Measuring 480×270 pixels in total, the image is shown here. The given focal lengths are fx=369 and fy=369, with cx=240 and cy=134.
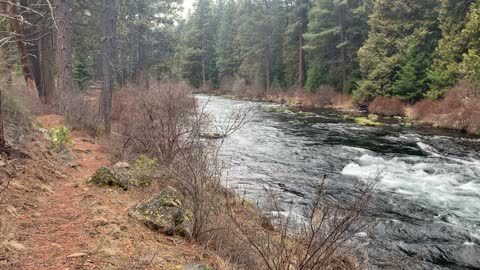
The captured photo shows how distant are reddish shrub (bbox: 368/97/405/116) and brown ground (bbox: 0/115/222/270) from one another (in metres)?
20.8

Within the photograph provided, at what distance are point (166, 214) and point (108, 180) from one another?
1758 millimetres

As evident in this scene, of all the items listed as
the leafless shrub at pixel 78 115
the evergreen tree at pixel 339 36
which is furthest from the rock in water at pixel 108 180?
the evergreen tree at pixel 339 36

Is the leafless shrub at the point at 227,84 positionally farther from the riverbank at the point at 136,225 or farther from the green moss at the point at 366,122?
the riverbank at the point at 136,225

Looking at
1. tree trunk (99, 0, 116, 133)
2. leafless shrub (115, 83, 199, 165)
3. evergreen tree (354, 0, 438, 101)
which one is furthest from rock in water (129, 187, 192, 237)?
evergreen tree (354, 0, 438, 101)

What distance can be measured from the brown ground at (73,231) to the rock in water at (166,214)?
137 mm

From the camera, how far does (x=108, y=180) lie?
611 centimetres

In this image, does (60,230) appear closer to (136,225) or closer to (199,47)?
(136,225)

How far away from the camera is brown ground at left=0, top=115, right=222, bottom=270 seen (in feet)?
11.3

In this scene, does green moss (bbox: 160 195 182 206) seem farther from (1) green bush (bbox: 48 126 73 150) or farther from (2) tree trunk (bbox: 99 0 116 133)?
(2) tree trunk (bbox: 99 0 116 133)

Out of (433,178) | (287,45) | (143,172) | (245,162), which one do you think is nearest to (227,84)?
(287,45)

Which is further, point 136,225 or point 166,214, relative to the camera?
point 166,214

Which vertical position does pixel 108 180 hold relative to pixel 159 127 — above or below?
below

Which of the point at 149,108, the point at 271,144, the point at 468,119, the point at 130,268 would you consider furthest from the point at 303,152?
the point at 130,268

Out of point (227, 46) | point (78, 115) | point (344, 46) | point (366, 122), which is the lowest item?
point (366, 122)
